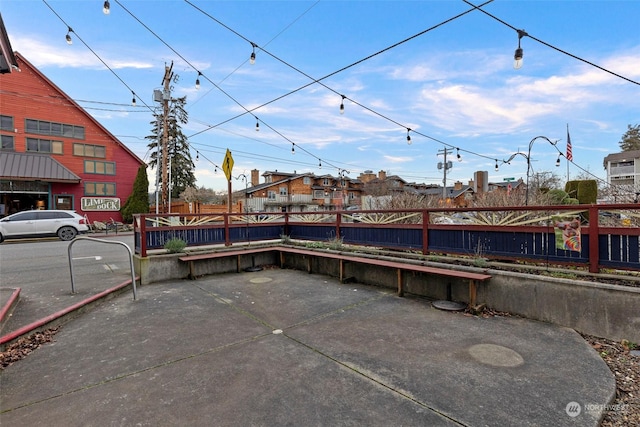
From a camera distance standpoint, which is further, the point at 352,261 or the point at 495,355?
the point at 352,261

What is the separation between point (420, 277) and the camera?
5656mm

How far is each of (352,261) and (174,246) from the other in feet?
14.0

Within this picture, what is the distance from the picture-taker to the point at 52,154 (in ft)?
68.7

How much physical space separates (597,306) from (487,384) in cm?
238

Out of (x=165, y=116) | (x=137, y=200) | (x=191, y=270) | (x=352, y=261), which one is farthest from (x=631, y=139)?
(x=137, y=200)

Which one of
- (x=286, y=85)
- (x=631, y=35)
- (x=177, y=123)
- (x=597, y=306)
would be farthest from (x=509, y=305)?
(x=177, y=123)

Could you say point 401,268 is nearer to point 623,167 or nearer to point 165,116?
A: point 165,116

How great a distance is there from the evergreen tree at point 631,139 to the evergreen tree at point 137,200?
234ft

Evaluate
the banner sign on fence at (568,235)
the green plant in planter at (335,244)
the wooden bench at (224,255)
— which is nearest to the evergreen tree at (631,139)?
the banner sign on fence at (568,235)

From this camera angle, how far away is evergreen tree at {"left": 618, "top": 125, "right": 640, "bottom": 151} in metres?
50.2

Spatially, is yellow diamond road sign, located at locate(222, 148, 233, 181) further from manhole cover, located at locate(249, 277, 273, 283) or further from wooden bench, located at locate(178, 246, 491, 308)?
manhole cover, located at locate(249, 277, 273, 283)

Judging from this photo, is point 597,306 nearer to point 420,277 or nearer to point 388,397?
point 420,277

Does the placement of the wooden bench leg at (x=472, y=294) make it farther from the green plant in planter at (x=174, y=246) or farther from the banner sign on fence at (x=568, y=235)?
the green plant in planter at (x=174, y=246)

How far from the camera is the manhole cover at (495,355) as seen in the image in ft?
10.2
